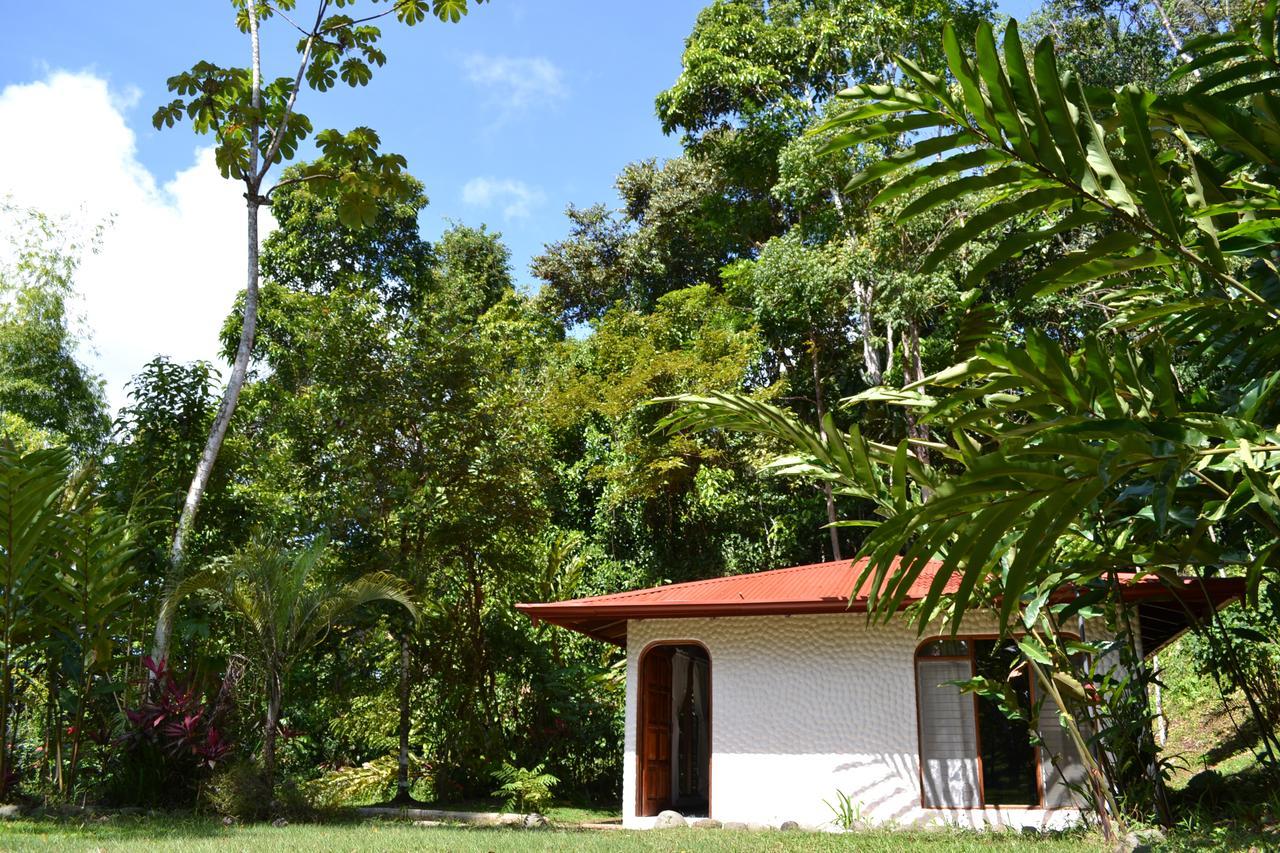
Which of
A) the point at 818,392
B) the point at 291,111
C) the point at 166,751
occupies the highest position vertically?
the point at 291,111

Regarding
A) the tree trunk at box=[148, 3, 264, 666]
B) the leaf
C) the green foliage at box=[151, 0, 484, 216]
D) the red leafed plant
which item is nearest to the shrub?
the red leafed plant

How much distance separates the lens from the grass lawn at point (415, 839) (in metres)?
6.13

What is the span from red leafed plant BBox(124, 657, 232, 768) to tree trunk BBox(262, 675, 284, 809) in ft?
1.13

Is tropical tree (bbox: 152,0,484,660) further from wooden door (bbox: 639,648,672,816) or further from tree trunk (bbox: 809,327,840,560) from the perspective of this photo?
tree trunk (bbox: 809,327,840,560)

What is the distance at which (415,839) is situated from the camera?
6.92 metres

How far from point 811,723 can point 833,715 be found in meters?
0.24

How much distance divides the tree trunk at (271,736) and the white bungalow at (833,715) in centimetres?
269

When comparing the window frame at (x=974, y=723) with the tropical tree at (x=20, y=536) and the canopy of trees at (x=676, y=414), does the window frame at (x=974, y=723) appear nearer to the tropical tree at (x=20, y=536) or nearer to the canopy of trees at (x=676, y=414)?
the canopy of trees at (x=676, y=414)

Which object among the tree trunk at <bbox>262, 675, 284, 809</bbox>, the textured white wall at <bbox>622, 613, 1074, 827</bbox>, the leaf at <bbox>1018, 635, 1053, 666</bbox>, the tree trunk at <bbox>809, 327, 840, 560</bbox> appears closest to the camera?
the leaf at <bbox>1018, 635, 1053, 666</bbox>

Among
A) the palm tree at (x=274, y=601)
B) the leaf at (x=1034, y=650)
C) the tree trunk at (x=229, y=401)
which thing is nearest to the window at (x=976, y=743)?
the leaf at (x=1034, y=650)

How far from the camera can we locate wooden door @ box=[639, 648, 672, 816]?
420 inches

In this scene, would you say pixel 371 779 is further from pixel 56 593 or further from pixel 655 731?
pixel 56 593

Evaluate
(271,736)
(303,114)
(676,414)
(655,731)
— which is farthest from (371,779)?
(676,414)

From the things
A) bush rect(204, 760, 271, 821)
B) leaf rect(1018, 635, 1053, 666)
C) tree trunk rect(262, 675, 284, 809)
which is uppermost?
leaf rect(1018, 635, 1053, 666)
